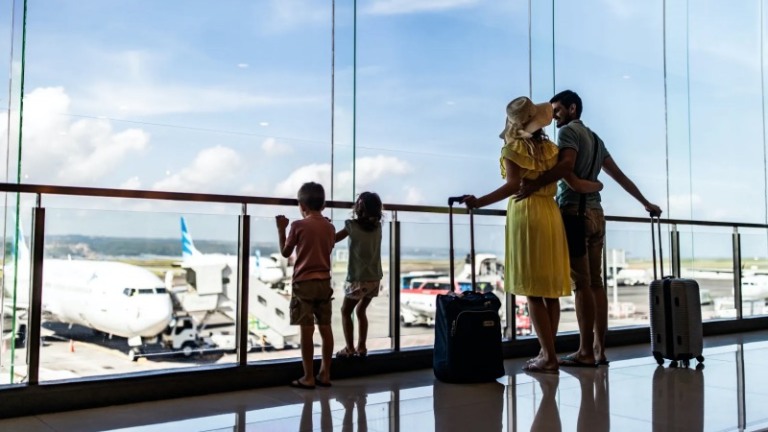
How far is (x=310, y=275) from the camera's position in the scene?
2.74 metres

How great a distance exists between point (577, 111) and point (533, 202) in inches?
22.5

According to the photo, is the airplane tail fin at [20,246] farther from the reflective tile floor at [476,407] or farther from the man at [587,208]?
the man at [587,208]

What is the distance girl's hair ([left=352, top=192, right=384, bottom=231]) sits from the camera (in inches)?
120

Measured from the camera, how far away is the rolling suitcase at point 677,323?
318 centimetres

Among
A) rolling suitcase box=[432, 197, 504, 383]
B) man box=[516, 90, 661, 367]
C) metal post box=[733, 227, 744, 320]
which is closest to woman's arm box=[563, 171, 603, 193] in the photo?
man box=[516, 90, 661, 367]

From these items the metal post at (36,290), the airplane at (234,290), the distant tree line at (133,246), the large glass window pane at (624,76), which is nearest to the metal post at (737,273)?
the large glass window pane at (624,76)

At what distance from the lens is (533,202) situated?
9.61 feet

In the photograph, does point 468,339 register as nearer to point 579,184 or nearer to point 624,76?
point 579,184

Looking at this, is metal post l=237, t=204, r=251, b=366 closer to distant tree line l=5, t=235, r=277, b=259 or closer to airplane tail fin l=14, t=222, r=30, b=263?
distant tree line l=5, t=235, r=277, b=259

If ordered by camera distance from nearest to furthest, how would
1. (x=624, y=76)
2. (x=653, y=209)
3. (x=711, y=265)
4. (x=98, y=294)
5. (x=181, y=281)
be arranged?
(x=181, y=281) → (x=98, y=294) → (x=653, y=209) → (x=711, y=265) → (x=624, y=76)

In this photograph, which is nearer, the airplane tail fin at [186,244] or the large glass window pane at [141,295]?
the large glass window pane at [141,295]

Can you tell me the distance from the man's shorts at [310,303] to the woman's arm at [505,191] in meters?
0.72

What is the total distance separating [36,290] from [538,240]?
2.02 metres

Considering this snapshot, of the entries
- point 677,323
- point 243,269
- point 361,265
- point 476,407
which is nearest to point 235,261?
point 243,269
